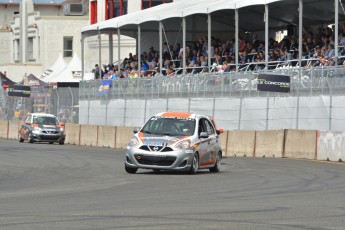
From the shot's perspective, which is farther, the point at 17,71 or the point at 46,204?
the point at 17,71

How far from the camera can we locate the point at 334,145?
31266mm

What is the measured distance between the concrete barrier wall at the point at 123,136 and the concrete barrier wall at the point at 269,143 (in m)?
8.84

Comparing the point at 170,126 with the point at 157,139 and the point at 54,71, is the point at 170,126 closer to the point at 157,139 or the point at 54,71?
the point at 157,139

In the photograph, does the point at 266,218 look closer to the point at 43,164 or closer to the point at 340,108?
the point at 43,164

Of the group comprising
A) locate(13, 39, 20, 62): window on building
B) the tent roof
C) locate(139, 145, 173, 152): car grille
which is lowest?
locate(139, 145, 173, 152): car grille

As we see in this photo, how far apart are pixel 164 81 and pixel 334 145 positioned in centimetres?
1346

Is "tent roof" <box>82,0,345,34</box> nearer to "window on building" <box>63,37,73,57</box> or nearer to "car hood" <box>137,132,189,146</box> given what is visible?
"car hood" <box>137,132,189,146</box>

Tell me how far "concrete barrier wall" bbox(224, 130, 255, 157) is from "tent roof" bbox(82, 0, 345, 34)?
5.18 m

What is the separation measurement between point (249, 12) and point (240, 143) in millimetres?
12286

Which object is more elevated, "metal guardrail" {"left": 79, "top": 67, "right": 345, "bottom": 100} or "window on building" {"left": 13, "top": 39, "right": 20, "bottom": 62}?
"window on building" {"left": 13, "top": 39, "right": 20, "bottom": 62}

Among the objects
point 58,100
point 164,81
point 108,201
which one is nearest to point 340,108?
point 164,81

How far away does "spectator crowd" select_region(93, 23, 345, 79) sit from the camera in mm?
36781

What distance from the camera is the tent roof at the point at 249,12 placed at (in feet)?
133

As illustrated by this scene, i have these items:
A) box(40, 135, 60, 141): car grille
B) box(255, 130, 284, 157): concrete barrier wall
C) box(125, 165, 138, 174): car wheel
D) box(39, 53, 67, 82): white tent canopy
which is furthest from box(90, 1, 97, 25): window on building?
box(125, 165, 138, 174): car wheel
